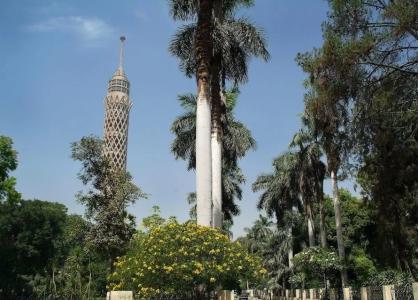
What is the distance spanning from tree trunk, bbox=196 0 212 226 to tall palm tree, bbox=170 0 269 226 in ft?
4.71

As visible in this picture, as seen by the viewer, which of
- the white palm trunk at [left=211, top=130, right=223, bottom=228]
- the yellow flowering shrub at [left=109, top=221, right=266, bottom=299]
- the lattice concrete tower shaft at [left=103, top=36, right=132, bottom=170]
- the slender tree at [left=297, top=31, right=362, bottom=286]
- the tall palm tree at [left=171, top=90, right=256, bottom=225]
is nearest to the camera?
the yellow flowering shrub at [left=109, top=221, right=266, bottom=299]

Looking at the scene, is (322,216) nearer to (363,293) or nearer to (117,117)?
(363,293)

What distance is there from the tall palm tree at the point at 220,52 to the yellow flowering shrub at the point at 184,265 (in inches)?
201

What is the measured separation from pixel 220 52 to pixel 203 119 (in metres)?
4.32

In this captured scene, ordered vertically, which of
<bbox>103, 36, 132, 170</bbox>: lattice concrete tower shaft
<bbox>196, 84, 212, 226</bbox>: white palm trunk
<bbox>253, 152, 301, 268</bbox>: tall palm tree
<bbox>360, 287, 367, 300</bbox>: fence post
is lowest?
<bbox>360, 287, 367, 300</bbox>: fence post

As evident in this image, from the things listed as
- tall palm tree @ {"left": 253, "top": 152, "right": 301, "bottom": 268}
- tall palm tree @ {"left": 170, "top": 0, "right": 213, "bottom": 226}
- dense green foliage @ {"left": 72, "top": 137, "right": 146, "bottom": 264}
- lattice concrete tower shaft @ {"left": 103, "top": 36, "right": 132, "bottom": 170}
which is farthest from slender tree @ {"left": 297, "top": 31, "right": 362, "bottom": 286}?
lattice concrete tower shaft @ {"left": 103, "top": 36, "right": 132, "bottom": 170}

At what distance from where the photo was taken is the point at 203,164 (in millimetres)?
16609

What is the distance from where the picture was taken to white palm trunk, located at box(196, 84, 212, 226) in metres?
16.3

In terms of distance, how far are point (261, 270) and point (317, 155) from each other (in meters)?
25.0

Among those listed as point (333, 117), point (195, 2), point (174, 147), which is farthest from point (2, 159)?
point (333, 117)

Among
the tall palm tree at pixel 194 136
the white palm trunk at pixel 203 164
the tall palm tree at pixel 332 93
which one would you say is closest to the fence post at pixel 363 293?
the tall palm tree at pixel 332 93

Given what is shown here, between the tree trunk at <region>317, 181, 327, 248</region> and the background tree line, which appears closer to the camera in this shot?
the background tree line

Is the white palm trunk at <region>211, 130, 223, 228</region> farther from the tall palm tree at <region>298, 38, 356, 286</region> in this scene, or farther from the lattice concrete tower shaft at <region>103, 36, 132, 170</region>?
the lattice concrete tower shaft at <region>103, 36, 132, 170</region>

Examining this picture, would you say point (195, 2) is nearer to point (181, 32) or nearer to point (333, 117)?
point (181, 32)
